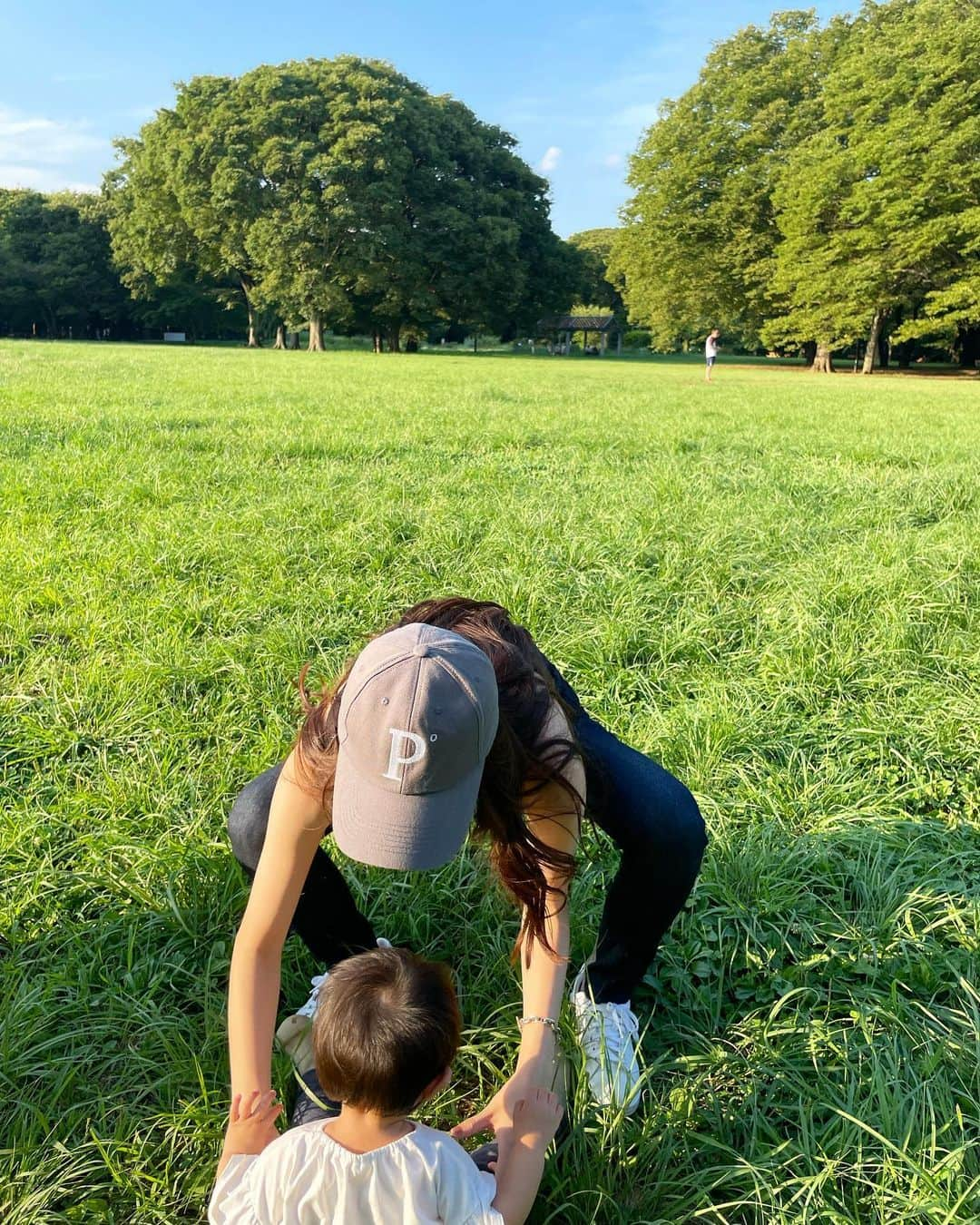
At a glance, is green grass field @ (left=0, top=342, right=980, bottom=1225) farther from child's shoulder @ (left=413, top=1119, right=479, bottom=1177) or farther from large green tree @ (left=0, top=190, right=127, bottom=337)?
large green tree @ (left=0, top=190, right=127, bottom=337)

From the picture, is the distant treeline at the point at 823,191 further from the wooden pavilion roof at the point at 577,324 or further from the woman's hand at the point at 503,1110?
the woman's hand at the point at 503,1110

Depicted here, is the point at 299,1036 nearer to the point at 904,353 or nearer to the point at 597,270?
the point at 904,353

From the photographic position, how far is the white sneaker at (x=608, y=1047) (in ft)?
5.14

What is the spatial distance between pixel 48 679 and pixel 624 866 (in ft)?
7.84

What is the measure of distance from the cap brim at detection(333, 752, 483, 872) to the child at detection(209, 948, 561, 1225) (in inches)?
8.9

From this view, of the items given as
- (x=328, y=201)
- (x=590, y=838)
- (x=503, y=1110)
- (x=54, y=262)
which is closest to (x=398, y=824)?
(x=503, y=1110)

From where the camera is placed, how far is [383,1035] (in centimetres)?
116

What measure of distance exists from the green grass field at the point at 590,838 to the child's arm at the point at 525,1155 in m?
0.14

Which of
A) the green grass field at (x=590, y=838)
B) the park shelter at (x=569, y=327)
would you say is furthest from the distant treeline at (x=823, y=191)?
the green grass field at (x=590, y=838)

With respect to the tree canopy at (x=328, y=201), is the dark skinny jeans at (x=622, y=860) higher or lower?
lower

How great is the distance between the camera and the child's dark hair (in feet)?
3.79

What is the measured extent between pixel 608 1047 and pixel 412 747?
0.99 metres

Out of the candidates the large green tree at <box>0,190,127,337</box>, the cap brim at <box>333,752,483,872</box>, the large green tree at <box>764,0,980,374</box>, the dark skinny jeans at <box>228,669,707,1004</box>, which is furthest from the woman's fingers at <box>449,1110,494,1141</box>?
the large green tree at <box>0,190,127,337</box>

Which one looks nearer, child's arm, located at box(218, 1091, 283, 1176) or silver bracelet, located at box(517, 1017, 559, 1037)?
child's arm, located at box(218, 1091, 283, 1176)
